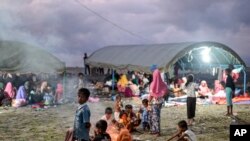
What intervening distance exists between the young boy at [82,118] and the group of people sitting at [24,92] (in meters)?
11.1

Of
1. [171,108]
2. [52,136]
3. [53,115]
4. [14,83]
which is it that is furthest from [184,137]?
[14,83]

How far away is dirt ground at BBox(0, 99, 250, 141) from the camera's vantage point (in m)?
11.4

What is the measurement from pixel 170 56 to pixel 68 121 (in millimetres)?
9776

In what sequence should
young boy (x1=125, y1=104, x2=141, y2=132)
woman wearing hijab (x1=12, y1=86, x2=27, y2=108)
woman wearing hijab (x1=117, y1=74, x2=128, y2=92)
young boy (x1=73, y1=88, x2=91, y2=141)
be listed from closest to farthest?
young boy (x1=73, y1=88, x2=91, y2=141) < young boy (x1=125, y1=104, x2=141, y2=132) < woman wearing hijab (x1=12, y1=86, x2=27, y2=108) < woman wearing hijab (x1=117, y1=74, x2=128, y2=92)

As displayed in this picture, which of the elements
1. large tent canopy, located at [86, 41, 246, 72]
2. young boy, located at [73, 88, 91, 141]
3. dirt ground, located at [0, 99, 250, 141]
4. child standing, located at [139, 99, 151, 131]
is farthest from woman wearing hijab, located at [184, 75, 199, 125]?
large tent canopy, located at [86, 41, 246, 72]

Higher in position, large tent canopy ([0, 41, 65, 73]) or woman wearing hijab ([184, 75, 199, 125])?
large tent canopy ([0, 41, 65, 73])

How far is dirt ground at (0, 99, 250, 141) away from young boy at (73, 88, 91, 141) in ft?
10.8

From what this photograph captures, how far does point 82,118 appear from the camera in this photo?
7.57 m

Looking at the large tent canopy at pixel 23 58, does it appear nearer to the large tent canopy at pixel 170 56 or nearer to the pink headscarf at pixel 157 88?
the large tent canopy at pixel 170 56

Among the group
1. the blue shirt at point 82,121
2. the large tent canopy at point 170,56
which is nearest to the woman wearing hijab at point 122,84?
the large tent canopy at point 170,56

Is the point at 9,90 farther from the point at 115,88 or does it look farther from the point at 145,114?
the point at 145,114

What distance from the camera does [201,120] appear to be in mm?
14305

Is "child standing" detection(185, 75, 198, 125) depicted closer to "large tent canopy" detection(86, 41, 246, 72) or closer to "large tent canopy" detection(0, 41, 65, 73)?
"large tent canopy" detection(0, 41, 65, 73)

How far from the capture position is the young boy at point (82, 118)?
7516 millimetres
